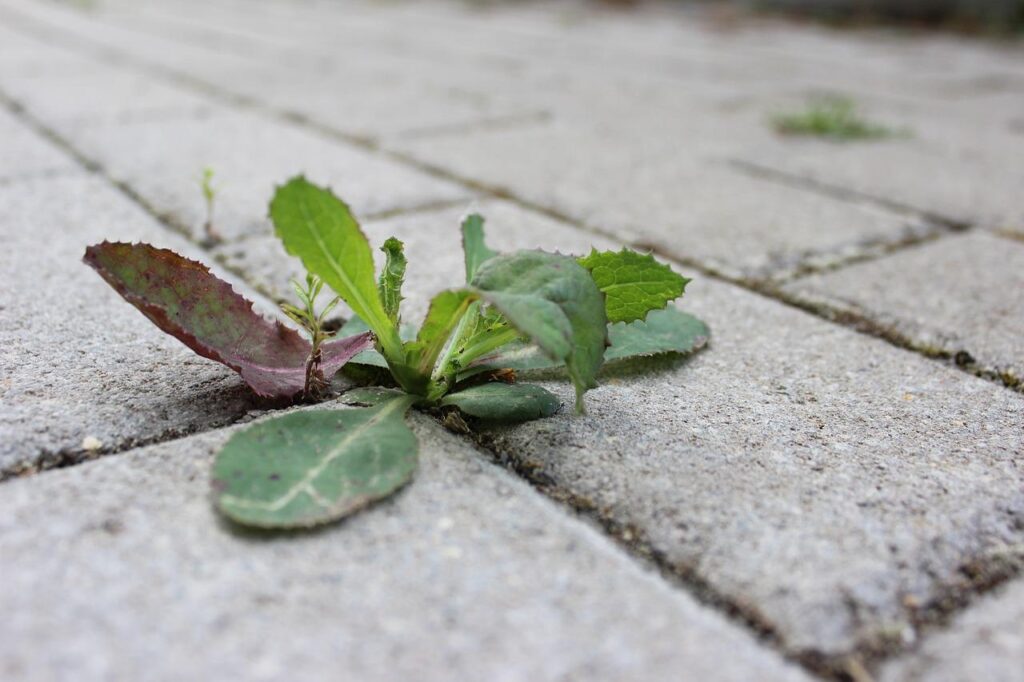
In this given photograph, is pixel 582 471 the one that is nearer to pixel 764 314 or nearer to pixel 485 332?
pixel 485 332

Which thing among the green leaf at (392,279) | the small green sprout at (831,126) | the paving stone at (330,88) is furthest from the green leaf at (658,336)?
the small green sprout at (831,126)

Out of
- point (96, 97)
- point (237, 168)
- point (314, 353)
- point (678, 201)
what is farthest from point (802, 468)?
point (96, 97)

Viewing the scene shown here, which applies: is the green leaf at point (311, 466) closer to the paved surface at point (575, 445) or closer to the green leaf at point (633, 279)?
the paved surface at point (575, 445)

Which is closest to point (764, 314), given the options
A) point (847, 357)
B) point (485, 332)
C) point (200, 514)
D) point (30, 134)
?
point (847, 357)

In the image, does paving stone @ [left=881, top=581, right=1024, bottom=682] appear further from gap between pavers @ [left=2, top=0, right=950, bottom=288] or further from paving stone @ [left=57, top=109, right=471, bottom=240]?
paving stone @ [left=57, top=109, right=471, bottom=240]

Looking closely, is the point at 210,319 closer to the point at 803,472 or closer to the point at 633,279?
the point at 633,279

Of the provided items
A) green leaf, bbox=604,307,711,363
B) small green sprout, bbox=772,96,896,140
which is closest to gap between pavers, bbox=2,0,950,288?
green leaf, bbox=604,307,711,363
